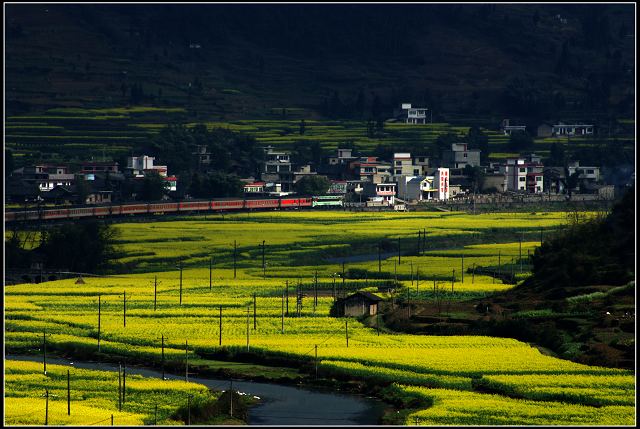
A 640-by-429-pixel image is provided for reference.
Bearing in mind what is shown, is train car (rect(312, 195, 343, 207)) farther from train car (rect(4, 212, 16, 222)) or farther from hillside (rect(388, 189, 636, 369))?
hillside (rect(388, 189, 636, 369))

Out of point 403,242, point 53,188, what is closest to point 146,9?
point 53,188

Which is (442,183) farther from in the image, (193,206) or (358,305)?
(358,305)

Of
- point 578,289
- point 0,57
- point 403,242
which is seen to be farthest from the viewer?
point 403,242

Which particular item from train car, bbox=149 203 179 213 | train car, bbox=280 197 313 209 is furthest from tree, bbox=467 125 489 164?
train car, bbox=149 203 179 213

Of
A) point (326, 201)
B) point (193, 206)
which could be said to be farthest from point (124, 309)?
point (326, 201)

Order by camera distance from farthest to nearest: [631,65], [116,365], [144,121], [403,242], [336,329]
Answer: [631,65] < [144,121] < [403,242] < [336,329] < [116,365]

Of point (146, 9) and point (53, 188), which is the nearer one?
point (53, 188)

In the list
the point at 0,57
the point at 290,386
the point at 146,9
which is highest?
the point at 146,9

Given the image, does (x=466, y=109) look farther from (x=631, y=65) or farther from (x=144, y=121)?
(x=144, y=121)
